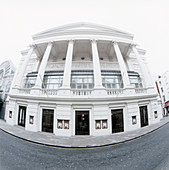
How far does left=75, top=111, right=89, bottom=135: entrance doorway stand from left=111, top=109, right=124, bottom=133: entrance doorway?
2.92 m

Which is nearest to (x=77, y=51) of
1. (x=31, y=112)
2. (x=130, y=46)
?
(x=130, y=46)

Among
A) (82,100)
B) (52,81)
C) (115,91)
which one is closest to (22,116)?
(52,81)

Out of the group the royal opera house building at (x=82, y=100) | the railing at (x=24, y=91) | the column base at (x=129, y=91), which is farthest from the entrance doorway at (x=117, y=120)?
the railing at (x=24, y=91)

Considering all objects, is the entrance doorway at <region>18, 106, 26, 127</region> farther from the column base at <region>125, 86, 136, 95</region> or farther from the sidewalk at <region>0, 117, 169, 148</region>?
the column base at <region>125, 86, 136, 95</region>

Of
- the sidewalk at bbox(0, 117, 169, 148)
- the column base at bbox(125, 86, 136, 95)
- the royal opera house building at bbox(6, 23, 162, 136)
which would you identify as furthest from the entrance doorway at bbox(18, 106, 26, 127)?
the column base at bbox(125, 86, 136, 95)

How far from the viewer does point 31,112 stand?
831 centimetres

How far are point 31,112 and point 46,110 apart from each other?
175cm

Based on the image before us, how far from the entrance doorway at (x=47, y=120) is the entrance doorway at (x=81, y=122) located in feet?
9.40

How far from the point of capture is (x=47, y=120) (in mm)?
8109

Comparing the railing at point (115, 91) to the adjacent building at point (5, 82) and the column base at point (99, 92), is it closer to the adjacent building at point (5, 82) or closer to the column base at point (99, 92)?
the column base at point (99, 92)

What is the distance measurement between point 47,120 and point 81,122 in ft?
12.7

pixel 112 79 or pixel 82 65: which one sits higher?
pixel 82 65

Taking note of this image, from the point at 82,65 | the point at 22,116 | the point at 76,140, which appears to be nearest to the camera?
the point at 76,140

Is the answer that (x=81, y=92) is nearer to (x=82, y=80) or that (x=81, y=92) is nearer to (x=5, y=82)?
(x=82, y=80)
